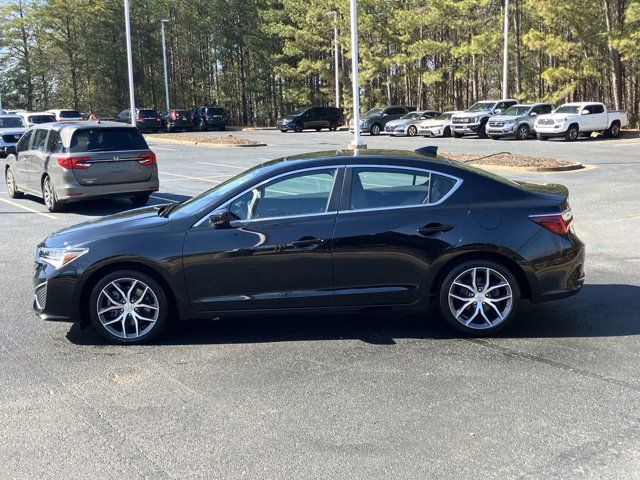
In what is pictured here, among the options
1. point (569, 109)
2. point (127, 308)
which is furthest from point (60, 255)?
point (569, 109)

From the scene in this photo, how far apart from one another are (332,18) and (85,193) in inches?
1651

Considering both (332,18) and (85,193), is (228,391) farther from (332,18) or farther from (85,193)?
(332,18)

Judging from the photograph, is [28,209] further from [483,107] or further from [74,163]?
[483,107]

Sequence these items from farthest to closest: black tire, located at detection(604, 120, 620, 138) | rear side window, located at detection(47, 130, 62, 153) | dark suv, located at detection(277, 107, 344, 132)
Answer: dark suv, located at detection(277, 107, 344, 132), black tire, located at detection(604, 120, 620, 138), rear side window, located at detection(47, 130, 62, 153)

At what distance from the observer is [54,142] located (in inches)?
502

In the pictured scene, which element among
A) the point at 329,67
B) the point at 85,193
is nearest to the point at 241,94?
the point at 329,67

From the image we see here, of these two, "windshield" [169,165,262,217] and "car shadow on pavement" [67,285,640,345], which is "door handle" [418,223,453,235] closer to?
"car shadow on pavement" [67,285,640,345]

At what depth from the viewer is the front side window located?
18.3ft

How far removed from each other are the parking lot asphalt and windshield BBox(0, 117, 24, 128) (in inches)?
957

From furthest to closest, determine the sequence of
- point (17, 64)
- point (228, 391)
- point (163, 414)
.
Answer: point (17, 64) → point (228, 391) → point (163, 414)

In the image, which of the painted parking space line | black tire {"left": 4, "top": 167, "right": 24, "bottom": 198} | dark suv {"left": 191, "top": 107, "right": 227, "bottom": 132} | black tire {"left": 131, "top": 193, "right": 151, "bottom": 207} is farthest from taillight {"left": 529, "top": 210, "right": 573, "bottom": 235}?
dark suv {"left": 191, "top": 107, "right": 227, "bottom": 132}

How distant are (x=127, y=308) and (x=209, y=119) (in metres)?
46.2

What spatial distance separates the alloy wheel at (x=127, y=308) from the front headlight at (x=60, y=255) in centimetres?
36

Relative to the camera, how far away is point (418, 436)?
3.91m
